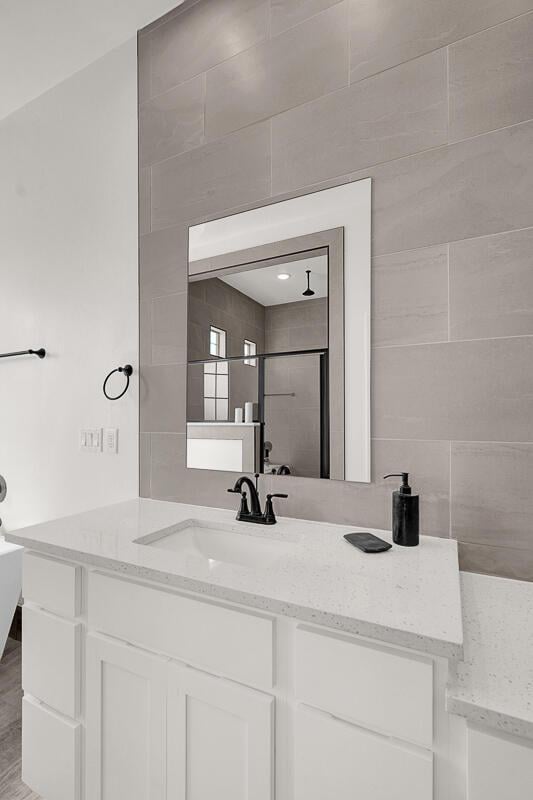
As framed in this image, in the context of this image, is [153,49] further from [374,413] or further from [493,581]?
[493,581]

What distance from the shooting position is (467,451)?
1.23 metres

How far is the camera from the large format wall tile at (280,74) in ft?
→ 4.82

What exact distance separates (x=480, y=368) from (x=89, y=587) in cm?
122

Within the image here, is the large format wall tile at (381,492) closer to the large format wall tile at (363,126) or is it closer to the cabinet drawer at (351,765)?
the cabinet drawer at (351,765)

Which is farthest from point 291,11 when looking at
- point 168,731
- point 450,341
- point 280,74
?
point 168,731

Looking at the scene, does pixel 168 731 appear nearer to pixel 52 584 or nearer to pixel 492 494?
pixel 52 584

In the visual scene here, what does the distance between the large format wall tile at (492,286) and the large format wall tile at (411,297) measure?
30 mm

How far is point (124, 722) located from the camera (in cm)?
114

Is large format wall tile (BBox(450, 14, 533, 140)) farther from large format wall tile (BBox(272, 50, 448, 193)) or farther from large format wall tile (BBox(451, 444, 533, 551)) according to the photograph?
large format wall tile (BBox(451, 444, 533, 551))

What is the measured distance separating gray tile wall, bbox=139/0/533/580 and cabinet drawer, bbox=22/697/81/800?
79cm

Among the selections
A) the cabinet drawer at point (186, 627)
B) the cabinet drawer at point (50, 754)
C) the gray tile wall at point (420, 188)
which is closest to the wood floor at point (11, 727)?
the cabinet drawer at point (50, 754)

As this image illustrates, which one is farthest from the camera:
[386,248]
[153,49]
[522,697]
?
[153,49]

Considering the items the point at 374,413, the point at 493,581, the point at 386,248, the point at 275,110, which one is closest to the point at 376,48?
the point at 275,110

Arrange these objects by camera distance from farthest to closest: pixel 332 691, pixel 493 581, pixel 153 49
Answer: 1. pixel 153 49
2. pixel 493 581
3. pixel 332 691
